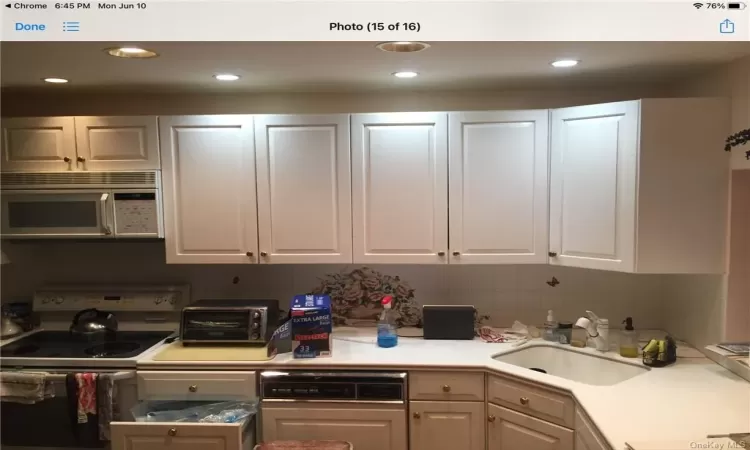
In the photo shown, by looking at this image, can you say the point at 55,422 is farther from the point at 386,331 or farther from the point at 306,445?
the point at 386,331

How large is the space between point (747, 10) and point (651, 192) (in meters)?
0.76

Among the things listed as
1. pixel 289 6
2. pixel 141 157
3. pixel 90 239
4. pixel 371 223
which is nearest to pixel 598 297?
pixel 371 223

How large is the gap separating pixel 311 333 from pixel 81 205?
1.32 m

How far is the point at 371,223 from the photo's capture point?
2.76 m

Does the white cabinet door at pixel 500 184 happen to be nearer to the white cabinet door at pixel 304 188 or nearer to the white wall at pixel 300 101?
the white wall at pixel 300 101

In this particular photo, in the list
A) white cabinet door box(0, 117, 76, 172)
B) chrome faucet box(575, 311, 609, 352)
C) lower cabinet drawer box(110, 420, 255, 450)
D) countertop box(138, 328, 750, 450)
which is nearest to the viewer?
countertop box(138, 328, 750, 450)

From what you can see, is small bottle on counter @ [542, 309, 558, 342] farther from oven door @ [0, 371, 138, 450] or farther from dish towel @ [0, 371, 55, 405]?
dish towel @ [0, 371, 55, 405]

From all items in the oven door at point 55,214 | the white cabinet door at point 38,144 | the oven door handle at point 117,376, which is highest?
the white cabinet door at point 38,144

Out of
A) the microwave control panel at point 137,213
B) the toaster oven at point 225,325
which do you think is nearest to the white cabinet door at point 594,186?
the toaster oven at point 225,325

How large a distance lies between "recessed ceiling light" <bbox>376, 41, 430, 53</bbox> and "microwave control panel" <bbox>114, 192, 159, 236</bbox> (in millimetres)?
1447

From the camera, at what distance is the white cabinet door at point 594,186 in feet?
7.84

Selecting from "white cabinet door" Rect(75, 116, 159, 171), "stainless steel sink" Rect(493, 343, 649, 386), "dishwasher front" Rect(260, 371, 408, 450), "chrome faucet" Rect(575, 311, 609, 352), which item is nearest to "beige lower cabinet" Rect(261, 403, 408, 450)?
"dishwasher front" Rect(260, 371, 408, 450)

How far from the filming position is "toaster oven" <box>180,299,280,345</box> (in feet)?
8.96

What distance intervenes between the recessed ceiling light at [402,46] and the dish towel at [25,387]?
2056 mm
